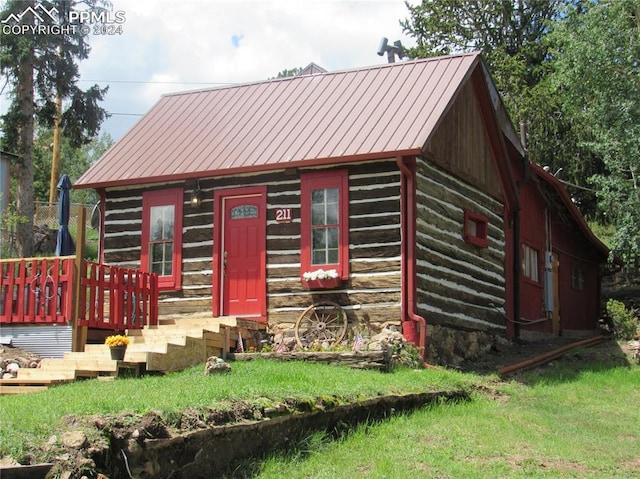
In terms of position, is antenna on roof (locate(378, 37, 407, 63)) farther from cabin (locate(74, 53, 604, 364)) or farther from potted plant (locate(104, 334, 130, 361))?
potted plant (locate(104, 334, 130, 361))

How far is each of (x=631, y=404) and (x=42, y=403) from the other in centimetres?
846

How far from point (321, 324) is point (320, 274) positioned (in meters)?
0.82

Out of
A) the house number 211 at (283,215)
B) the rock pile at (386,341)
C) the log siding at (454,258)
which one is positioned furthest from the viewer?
the house number 211 at (283,215)

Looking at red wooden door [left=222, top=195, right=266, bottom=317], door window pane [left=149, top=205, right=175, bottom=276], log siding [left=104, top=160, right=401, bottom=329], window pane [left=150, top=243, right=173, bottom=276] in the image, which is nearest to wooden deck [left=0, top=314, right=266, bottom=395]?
red wooden door [left=222, top=195, right=266, bottom=317]

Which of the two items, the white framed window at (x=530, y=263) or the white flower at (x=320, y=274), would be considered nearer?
the white flower at (x=320, y=274)

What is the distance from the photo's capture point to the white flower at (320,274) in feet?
45.7

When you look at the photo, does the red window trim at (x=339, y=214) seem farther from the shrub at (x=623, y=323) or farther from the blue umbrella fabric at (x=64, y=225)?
the shrub at (x=623, y=323)

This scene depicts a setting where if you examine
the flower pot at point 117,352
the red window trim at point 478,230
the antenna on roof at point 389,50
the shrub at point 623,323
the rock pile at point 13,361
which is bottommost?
the rock pile at point 13,361

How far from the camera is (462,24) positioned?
31.5 meters

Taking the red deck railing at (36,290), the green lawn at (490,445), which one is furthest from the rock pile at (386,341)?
the red deck railing at (36,290)

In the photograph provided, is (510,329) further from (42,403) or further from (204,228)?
(42,403)

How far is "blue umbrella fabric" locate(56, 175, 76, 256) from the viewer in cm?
1401

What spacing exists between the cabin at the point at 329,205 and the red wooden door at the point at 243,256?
3cm

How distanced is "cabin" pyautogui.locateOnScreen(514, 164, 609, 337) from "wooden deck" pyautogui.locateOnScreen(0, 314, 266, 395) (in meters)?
8.01
